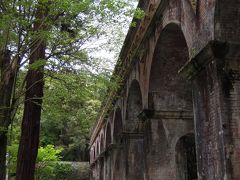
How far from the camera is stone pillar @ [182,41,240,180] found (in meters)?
5.46

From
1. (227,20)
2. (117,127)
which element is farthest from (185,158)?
(117,127)

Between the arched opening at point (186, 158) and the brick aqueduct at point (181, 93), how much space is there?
→ 1.2 inches

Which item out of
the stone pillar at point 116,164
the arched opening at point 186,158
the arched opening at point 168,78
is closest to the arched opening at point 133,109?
the arched opening at point 168,78

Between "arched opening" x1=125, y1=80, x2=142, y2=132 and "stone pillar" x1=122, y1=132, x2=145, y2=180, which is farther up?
"arched opening" x1=125, y1=80, x2=142, y2=132

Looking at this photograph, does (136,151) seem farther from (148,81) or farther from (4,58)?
(4,58)

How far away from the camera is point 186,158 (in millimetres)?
10727

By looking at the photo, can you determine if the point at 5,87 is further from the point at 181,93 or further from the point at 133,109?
the point at 133,109

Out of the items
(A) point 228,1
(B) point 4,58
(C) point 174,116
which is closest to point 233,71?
(A) point 228,1

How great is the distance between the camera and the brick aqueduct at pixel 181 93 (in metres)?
5.70

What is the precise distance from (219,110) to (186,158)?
543 centimetres

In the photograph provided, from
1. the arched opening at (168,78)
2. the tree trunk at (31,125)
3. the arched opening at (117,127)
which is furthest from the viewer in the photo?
the arched opening at (117,127)

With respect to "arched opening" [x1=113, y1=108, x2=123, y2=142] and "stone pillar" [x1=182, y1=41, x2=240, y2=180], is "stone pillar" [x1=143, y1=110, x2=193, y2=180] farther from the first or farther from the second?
"arched opening" [x1=113, y1=108, x2=123, y2=142]

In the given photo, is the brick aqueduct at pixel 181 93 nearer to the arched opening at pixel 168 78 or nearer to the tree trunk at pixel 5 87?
the arched opening at pixel 168 78

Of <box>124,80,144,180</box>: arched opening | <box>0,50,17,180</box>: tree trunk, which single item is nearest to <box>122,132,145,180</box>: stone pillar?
<box>124,80,144,180</box>: arched opening
